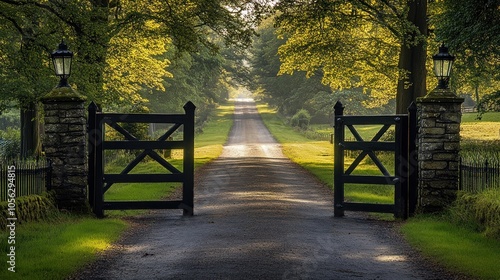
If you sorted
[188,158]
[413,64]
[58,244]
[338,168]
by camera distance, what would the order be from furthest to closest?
[413,64], [338,168], [188,158], [58,244]

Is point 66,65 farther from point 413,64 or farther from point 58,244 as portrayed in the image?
point 413,64

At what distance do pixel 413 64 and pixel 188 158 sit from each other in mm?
19127

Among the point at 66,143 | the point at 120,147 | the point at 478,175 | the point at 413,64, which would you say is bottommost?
the point at 478,175

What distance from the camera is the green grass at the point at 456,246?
990cm

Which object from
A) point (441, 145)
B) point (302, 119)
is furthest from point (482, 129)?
point (441, 145)

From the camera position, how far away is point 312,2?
32156 millimetres

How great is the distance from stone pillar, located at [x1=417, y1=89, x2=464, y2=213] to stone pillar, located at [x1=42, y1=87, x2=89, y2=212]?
7.10 metres

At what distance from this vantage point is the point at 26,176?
13.3m

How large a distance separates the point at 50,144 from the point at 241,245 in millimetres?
5395

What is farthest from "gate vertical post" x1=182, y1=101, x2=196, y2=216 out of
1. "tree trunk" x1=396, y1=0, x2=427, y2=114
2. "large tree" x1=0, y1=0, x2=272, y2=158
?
"tree trunk" x1=396, y1=0, x2=427, y2=114

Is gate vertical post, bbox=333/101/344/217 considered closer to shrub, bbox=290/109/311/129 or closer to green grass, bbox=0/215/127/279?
green grass, bbox=0/215/127/279

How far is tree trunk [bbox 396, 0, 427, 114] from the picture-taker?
3172 cm

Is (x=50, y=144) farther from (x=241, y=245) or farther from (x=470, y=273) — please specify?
(x=470, y=273)

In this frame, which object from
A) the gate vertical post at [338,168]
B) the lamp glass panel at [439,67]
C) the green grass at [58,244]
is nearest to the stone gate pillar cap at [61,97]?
the green grass at [58,244]
